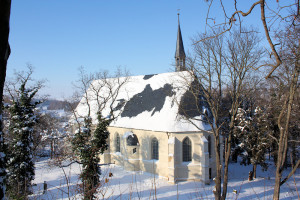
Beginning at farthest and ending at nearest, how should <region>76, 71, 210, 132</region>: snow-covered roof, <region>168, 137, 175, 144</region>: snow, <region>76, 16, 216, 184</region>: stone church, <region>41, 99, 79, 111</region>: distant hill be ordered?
<region>41, 99, 79, 111</region>: distant hill
<region>76, 71, 210, 132</region>: snow-covered roof
<region>76, 16, 216, 184</region>: stone church
<region>168, 137, 175, 144</region>: snow

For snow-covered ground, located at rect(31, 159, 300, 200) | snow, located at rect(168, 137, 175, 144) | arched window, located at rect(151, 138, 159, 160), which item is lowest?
snow-covered ground, located at rect(31, 159, 300, 200)

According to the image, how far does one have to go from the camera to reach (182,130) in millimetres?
18172

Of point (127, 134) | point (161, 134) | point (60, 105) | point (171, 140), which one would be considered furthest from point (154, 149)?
point (60, 105)

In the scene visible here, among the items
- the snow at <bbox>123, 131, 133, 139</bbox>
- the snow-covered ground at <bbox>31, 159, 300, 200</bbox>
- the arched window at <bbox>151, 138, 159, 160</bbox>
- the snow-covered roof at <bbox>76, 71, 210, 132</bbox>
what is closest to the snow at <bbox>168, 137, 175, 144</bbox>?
the snow-covered roof at <bbox>76, 71, 210, 132</bbox>

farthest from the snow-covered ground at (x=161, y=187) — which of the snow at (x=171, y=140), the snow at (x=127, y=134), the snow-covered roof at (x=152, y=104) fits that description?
the snow-covered roof at (x=152, y=104)

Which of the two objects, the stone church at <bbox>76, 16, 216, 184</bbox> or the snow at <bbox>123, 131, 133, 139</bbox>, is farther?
the snow at <bbox>123, 131, 133, 139</bbox>

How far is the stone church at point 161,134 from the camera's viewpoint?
18234 millimetres

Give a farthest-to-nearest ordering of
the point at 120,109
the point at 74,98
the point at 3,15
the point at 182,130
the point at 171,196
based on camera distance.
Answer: the point at 120,109 < the point at 74,98 < the point at 182,130 < the point at 171,196 < the point at 3,15

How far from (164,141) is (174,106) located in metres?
3.36

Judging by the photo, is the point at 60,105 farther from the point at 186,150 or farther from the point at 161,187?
the point at 161,187

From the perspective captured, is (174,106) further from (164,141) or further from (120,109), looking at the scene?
(120,109)

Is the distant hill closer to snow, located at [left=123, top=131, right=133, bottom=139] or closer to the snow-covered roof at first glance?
the snow-covered roof

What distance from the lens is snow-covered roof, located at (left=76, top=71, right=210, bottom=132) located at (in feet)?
60.6

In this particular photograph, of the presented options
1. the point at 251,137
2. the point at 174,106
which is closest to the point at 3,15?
the point at 174,106
